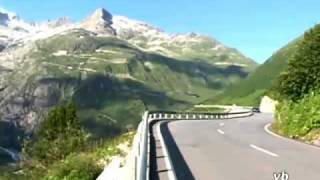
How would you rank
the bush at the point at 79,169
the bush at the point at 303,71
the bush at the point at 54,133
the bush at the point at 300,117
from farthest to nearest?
1. the bush at the point at 54,133
2. the bush at the point at 303,71
3. the bush at the point at 300,117
4. the bush at the point at 79,169

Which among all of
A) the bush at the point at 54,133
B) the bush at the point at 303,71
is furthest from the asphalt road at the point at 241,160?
the bush at the point at 54,133

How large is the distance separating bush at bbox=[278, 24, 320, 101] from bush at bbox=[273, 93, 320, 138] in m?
0.89

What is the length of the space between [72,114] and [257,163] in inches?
2412

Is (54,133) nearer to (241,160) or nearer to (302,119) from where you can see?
(302,119)

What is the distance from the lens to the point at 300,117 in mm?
30891

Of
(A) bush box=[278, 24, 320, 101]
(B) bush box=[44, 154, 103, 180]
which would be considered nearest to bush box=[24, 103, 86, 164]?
(A) bush box=[278, 24, 320, 101]

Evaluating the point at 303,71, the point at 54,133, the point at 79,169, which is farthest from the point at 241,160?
the point at 54,133

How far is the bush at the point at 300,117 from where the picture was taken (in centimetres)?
2908

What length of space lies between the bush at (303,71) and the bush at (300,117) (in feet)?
2.91

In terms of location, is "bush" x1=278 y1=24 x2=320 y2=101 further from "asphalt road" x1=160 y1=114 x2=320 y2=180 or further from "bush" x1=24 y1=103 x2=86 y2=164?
"bush" x1=24 y1=103 x2=86 y2=164

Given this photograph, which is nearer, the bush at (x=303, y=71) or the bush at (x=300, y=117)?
the bush at (x=300, y=117)

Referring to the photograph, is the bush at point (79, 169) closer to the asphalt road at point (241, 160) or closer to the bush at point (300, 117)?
the asphalt road at point (241, 160)

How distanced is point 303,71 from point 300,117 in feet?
19.4

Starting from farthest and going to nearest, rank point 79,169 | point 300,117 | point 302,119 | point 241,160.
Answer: point 300,117
point 302,119
point 79,169
point 241,160
